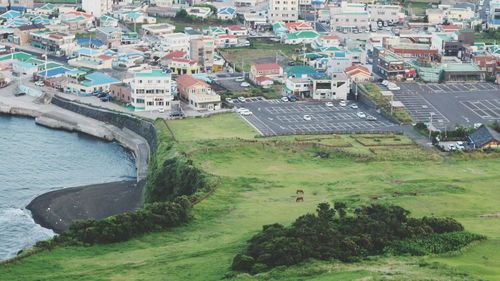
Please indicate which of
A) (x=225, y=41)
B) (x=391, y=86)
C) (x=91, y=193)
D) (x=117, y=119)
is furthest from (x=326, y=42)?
(x=91, y=193)

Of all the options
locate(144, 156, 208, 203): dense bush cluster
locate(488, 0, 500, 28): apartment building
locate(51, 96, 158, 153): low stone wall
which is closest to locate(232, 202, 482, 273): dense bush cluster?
locate(144, 156, 208, 203): dense bush cluster

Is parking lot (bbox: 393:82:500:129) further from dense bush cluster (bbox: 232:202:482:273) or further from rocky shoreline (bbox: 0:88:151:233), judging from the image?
dense bush cluster (bbox: 232:202:482:273)

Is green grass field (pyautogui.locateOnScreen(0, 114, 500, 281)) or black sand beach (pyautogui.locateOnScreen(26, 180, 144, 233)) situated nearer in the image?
green grass field (pyautogui.locateOnScreen(0, 114, 500, 281))

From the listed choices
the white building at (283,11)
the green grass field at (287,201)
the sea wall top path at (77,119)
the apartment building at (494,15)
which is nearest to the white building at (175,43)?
the white building at (283,11)

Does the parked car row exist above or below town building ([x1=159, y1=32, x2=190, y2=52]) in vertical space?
below

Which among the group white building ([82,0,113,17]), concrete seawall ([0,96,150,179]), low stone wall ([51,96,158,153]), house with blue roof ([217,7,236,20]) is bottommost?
concrete seawall ([0,96,150,179])

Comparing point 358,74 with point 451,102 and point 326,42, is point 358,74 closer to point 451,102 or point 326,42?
point 451,102

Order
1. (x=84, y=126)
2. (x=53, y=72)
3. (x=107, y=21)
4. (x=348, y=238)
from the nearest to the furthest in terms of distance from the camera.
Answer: (x=348, y=238)
(x=84, y=126)
(x=53, y=72)
(x=107, y=21)

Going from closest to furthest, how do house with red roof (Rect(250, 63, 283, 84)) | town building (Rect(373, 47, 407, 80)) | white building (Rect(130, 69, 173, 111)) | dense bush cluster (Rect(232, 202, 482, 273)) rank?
dense bush cluster (Rect(232, 202, 482, 273))
white building (Rect(130, 69, 173, 111))
town building (Rect(373, 47, 407, 80))
house with red roof (Rect(250, 63, 283, 84))
